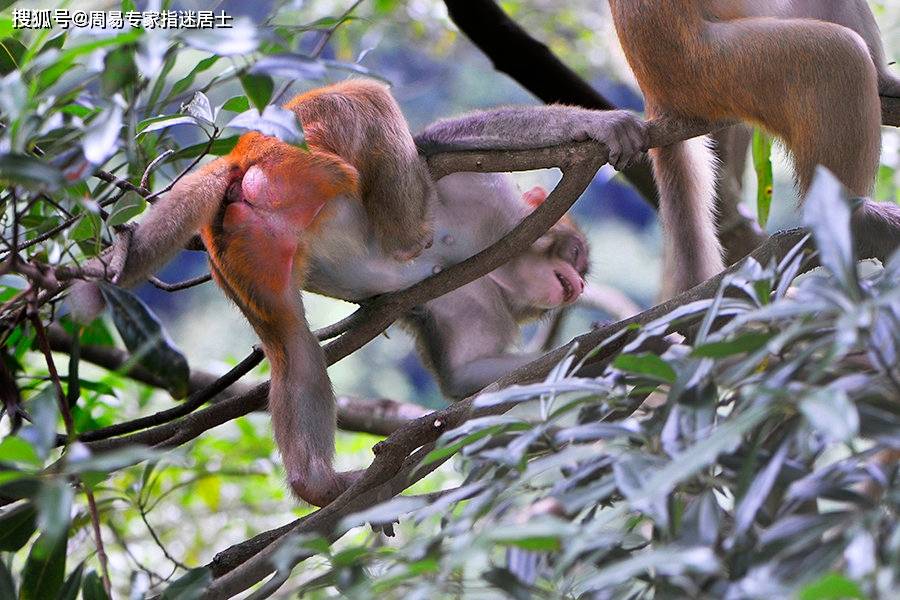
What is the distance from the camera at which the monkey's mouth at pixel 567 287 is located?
2.67 m

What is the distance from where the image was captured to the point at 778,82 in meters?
1.90

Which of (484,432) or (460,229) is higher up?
(484,432)

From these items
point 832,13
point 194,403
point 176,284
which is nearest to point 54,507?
point 176,284

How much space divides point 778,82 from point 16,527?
5.28 feet

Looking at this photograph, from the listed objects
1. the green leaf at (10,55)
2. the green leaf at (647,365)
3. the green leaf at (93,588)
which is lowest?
the green leaf at (93,588)

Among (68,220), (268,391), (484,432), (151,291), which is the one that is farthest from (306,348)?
→ (151,291)

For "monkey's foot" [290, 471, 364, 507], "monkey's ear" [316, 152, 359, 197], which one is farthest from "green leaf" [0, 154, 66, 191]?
"monkey's foot" [290, 471, 364, 507]

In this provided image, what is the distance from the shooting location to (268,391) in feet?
7.02

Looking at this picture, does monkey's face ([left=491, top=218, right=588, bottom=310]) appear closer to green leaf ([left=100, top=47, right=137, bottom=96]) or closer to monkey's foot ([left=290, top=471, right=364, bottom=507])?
monkey's foot ([left=290, top=471, right=364, bottom=507])

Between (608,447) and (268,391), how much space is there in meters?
1.33

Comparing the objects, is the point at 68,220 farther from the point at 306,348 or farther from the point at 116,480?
the point at 116,480

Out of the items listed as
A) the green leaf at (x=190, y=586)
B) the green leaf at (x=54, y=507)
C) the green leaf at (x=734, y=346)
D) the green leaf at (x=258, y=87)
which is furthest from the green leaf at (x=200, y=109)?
the green leaf at (x=734, y=346)

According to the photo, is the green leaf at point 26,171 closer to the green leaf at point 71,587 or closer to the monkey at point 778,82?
the green leaf at point 71,587

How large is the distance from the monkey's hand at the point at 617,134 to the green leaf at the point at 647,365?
0.99 m
